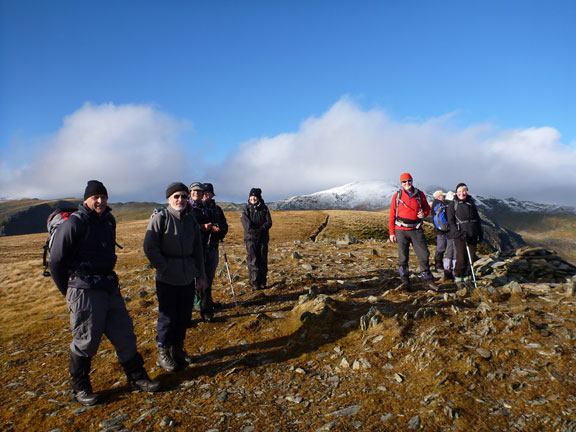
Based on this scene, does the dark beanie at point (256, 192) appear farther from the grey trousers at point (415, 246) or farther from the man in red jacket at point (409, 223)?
the grey trousers at point (415, 246)

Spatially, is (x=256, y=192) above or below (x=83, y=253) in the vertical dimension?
above

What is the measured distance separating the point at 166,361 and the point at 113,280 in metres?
2.08

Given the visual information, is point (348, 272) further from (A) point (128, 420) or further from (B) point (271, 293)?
(A) point (128, 420)

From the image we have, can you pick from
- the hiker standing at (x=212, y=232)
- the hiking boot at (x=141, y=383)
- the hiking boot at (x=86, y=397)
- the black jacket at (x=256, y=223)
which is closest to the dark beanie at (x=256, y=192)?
the black jacket at (x=256, y=223)

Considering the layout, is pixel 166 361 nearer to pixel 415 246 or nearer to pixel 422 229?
pixel 415 246

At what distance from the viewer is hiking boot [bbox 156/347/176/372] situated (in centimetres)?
684

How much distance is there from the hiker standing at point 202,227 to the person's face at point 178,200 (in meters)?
2.56

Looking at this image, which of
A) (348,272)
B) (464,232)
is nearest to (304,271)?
(348,272)

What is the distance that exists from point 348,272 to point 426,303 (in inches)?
252

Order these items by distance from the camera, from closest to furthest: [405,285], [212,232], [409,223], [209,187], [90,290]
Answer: [90,290] → [212,232] → [209,187] → [405,285] → [409,223]

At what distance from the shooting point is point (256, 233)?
40.8ft

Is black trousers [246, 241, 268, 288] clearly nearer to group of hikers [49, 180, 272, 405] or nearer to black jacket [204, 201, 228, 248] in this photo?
black jacket [204, 201, 228, 248]

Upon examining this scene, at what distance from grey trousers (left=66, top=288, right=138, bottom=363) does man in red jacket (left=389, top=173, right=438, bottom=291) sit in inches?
335

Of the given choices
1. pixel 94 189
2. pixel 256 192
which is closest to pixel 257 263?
pixel 256 192
